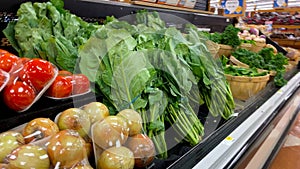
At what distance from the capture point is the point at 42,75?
0.88m

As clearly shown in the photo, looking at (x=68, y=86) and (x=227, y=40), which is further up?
(x=68, y=86)

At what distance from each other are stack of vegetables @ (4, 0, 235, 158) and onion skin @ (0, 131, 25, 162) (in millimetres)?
383

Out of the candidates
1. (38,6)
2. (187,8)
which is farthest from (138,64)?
(187,8)

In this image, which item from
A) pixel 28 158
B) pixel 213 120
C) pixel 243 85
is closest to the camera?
pixel 28 158

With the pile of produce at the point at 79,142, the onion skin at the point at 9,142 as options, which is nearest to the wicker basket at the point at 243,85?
the pile of produce at the point at 79,142

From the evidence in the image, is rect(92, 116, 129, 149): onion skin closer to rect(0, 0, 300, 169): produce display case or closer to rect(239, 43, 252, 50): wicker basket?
rect(0, 0, 300, 169): produce display case

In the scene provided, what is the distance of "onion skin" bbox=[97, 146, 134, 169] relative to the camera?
73 cm

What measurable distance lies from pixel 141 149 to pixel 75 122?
24 cm

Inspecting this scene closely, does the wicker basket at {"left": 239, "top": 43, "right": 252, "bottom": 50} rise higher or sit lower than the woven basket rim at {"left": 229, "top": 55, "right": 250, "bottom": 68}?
higher

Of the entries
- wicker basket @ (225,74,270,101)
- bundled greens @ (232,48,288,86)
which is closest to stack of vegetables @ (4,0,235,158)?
wicker basket @ (225,74,270,101)

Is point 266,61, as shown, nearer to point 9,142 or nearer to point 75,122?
point 75,122

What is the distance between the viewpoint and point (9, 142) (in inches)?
26.4

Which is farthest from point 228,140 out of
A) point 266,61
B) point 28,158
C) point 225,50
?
point 266,61

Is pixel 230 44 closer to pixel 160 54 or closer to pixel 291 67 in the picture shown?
pixel 291 67
